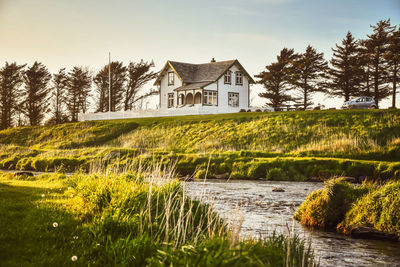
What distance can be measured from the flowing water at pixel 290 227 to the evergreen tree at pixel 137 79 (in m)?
57.2

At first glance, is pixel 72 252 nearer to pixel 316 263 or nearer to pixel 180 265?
pixel 180 265

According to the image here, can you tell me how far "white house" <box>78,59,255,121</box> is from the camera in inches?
2117

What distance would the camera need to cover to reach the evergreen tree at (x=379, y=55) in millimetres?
53812

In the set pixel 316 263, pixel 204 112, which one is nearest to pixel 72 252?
pixel 316 263

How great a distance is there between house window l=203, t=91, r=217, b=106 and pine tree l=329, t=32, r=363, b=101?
61.4 feet

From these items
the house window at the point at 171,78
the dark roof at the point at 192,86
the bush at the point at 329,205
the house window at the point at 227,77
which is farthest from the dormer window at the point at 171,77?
the bush at the point at 329,205

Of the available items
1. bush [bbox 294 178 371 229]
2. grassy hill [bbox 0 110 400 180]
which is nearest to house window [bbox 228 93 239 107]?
grassy hill [bbox 0 110 400 180]

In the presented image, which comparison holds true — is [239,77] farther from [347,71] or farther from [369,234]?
[369,234]

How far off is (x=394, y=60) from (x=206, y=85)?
26025mm

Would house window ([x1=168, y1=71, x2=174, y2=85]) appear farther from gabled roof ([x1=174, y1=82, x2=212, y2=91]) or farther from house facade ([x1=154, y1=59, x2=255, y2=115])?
gabled roof ([x1=174, y1=82, x2=212, y2=91])

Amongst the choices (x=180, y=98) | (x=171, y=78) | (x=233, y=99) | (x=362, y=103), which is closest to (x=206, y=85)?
(x=180, y=98)

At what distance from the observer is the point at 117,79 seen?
7194 centimetres

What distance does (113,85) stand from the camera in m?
71.6

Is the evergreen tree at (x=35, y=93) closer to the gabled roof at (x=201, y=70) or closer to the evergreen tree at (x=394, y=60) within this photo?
the gabled roof at (x=201, y=70)
